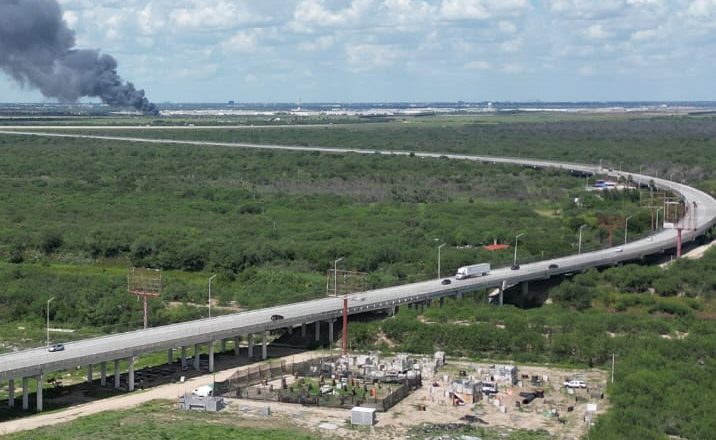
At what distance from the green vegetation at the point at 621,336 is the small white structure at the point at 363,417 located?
1020cm

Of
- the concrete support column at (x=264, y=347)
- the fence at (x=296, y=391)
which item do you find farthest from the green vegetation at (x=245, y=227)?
the fence at (x=296, y=391)

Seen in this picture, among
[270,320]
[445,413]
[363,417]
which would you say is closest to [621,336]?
[445,413]

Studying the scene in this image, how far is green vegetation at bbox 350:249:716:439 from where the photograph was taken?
177ft

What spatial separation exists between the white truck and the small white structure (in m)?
34.6

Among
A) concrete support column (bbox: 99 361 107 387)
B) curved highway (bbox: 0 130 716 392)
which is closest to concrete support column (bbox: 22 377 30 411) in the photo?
curved highway (bbox: 0 130 716 392)

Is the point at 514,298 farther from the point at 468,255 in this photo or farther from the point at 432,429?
the point at 432,429

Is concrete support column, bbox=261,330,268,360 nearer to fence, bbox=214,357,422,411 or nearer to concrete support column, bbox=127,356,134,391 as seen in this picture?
fence, bbox=214,357,422,411

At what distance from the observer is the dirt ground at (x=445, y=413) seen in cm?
5369

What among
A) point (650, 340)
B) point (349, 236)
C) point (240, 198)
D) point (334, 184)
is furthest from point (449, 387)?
point (334, 184)

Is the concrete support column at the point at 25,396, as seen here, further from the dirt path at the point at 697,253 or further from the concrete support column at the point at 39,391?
the dirt path at the point at 697,253

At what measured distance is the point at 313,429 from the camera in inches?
2111

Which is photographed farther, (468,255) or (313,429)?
(468,255)

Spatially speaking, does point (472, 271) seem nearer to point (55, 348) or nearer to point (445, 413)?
point (445, 413)

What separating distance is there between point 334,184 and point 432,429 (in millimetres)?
112547
